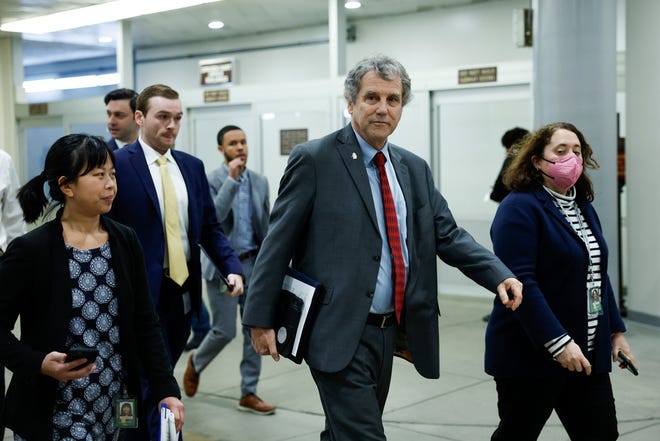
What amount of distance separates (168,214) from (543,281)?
1664mm

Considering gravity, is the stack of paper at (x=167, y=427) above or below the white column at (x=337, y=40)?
below

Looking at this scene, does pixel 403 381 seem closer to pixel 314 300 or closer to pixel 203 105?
pixel 314 300

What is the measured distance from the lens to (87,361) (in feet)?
9.10

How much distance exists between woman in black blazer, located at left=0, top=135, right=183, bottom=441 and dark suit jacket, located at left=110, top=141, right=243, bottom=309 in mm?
1003

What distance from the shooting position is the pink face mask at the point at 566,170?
3.75 meters

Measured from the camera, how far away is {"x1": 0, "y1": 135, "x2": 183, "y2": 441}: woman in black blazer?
281 centimetres

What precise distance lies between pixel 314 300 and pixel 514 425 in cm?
106

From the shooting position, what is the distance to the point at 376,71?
3355 mm

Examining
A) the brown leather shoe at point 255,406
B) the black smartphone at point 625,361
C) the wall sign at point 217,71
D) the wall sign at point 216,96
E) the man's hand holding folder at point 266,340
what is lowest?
the brown leather shoe at point 255,406

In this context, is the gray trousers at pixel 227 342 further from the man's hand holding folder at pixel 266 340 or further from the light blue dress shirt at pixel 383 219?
the light blue dress shirt at pixel 383 219

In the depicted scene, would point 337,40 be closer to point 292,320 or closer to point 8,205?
point 8,205

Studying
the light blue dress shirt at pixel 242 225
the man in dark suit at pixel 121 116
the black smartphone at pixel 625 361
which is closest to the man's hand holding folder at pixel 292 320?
the black smartphone at pixel 625 361

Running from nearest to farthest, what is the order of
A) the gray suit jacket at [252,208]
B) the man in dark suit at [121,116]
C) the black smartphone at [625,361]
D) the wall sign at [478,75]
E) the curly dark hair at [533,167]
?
1. the black smartphone at [625,361]
2. the curly dark hair at [533,167]
3. the man in dark suit at [121,116]
4. the gray suit jacket at [252,208]
5. the wall sign at [478,75]

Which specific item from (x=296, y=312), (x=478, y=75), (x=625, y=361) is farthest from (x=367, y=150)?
(x=478, y=75)
